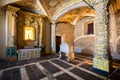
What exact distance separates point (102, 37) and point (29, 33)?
5.51m

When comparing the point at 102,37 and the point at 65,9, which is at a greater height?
the point at 65,9

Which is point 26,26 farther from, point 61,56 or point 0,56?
point 61,56

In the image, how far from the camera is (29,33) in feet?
23.0

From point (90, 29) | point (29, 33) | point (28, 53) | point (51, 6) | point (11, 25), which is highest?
point (51, 6)

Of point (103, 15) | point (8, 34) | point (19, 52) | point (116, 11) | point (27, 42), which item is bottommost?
point (19, 52)

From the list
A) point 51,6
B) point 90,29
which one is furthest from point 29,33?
point 90,29

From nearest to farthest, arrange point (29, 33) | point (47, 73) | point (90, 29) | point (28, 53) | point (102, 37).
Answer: point (47, 73) < point (102, 37) < point (28, 53) < point (29, 33) < point (90, 29)

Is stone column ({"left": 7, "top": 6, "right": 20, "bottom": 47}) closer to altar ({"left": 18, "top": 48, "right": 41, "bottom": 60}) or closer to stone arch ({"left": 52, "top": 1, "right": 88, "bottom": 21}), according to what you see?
altar ({"left": 18, "top": 48, "right": 41, "bottom": 60})

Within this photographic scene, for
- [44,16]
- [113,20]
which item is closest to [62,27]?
[44,16]

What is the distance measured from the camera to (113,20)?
20.1 feet

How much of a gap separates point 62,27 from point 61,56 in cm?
464

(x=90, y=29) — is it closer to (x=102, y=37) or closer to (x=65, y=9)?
(x=65, y=9)

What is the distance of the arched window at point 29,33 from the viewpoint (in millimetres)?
6801

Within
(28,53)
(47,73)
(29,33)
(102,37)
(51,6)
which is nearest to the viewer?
(47,73)
